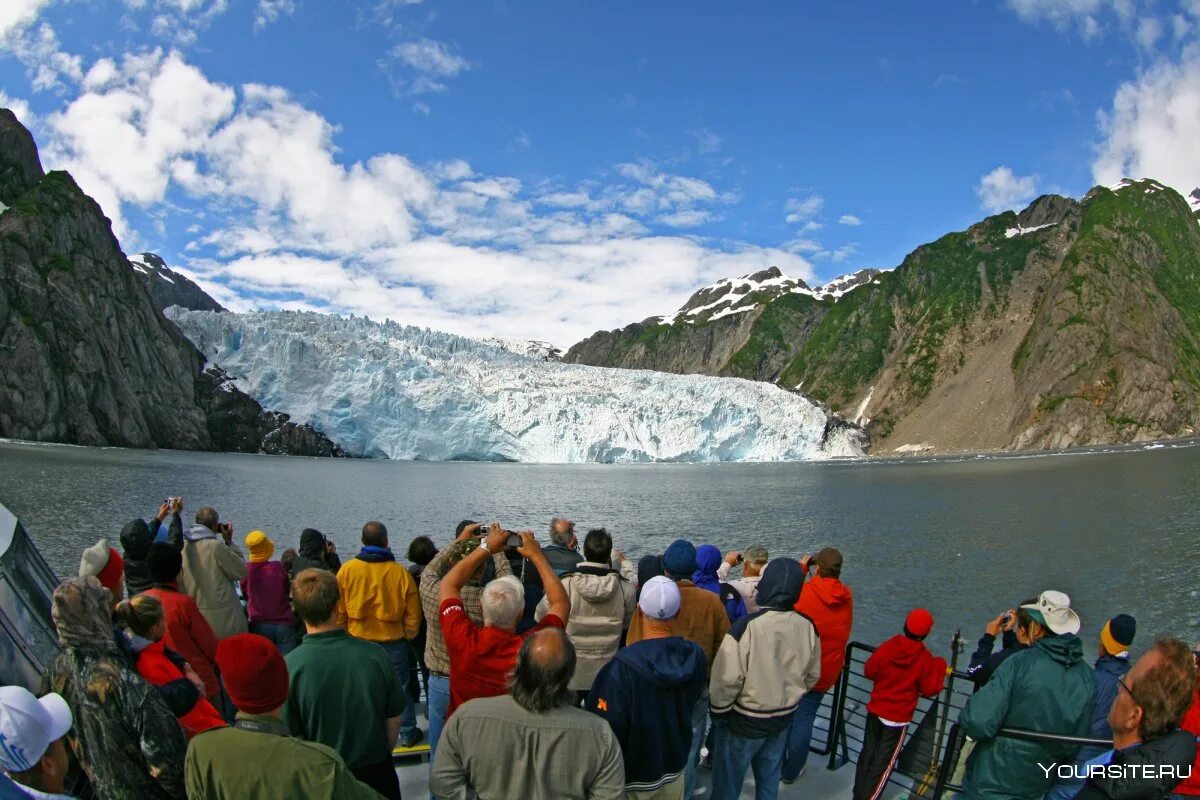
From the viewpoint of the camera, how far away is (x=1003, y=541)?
75.5 ft

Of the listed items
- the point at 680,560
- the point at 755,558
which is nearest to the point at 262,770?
the point at 680,560

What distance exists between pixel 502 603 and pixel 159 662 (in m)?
1.49

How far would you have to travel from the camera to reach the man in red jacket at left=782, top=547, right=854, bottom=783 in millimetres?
5137

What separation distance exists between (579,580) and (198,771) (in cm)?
219

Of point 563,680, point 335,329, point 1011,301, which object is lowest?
point 563,680

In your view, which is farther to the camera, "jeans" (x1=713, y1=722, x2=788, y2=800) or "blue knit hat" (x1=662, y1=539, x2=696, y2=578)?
"blue knit hat" (x1=662, y1=539, x2=696, y2=578)

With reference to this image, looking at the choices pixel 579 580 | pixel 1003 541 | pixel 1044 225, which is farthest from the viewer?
pixel 1044 225

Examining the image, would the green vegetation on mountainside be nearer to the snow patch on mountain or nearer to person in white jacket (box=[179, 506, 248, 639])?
→ the snow patch on mountain

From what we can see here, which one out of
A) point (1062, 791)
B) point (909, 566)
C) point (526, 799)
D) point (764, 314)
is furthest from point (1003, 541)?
point (764, 314)

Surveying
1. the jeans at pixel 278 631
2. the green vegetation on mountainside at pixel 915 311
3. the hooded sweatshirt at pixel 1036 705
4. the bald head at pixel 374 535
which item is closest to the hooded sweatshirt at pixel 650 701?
the hooded sweatshirt at pixel 1036 705

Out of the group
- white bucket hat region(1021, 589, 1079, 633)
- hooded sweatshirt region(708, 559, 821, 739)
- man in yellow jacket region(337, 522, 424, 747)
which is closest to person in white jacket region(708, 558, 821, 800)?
hooded sweatshirt region(708, 559, 821, 739)

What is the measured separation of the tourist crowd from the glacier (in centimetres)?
5716

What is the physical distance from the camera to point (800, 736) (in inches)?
207

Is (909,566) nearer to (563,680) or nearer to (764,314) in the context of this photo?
(563,680)
